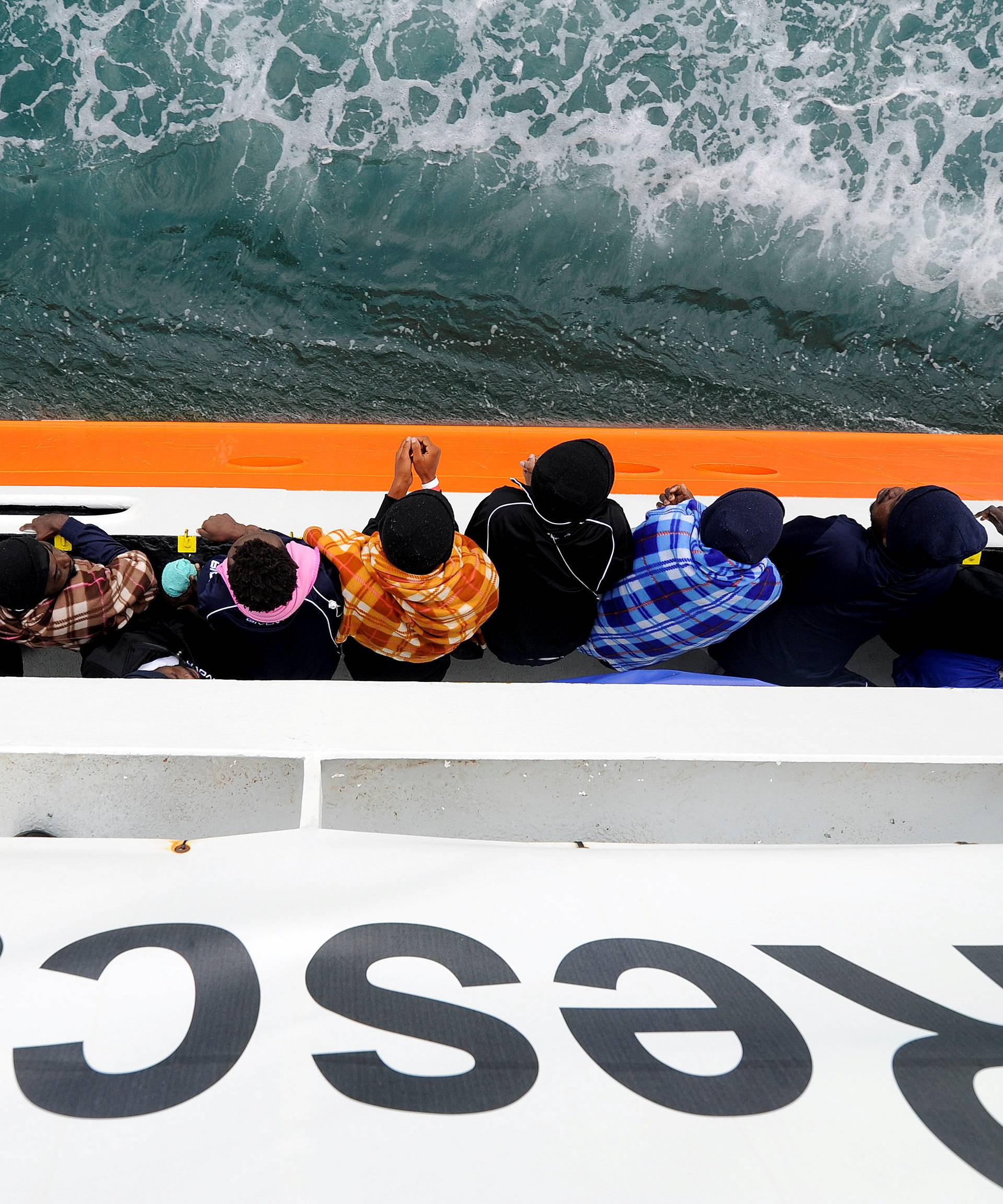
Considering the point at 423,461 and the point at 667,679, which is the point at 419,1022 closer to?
the point at 667,679

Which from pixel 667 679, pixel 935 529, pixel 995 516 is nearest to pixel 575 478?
pixel 667 679

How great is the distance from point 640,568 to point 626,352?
2861 millimetres

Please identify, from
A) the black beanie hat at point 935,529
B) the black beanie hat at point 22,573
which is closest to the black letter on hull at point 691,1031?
the black beanie hat at point 935,529

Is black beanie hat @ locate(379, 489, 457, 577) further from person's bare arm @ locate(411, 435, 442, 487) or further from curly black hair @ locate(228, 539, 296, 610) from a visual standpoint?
person's bare arm @ locate(411, 435, 442, 487)

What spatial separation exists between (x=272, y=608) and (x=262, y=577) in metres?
0.07

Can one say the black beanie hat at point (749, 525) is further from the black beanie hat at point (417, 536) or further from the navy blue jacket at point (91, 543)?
the navy blue jacket at point (91, 543)

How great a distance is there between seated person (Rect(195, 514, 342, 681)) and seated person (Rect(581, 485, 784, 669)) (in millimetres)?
676

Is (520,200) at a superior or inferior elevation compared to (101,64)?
inferior

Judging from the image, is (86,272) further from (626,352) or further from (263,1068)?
(263,1068)

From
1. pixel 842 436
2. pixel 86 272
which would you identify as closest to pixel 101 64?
pixel 86 272

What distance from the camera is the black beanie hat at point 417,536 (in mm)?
1452

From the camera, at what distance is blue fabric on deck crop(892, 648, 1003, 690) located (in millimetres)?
1860

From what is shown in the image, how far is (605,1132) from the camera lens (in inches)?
27.8

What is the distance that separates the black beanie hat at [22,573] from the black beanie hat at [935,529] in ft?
6.12
